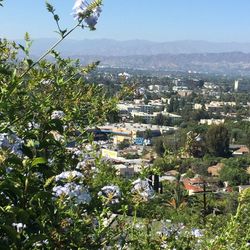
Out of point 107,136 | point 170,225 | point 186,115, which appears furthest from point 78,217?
point 186,115

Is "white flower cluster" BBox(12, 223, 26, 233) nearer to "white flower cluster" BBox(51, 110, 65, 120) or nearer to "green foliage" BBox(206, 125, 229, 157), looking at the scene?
"white flower cluster" BBox(51, 110, 65, 120)

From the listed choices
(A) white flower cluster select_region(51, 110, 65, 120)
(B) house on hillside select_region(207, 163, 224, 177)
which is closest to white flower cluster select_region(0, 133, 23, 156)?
(A) white flower cluster select_region(51, 110, 65, 120)

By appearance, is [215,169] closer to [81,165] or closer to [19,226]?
[81,165]

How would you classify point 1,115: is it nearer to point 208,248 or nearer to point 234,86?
point 208,248

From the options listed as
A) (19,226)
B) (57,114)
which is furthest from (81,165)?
(19,226)

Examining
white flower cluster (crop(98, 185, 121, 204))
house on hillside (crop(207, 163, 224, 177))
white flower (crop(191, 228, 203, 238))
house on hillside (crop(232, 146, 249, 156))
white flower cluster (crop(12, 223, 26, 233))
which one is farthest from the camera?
house on hillside (crop(232, 146, 249, 156))

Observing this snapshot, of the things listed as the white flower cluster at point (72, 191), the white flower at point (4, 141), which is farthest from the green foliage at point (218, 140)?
the white flower at point (4, 141)
